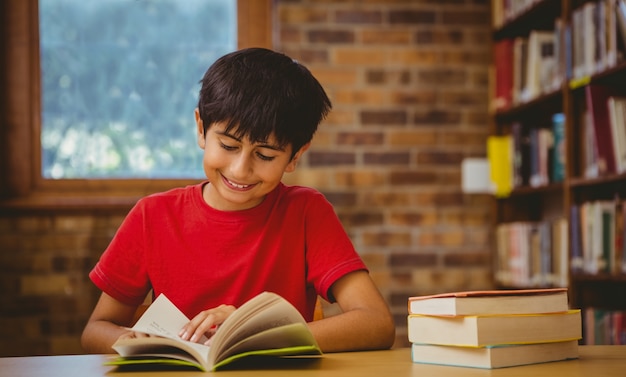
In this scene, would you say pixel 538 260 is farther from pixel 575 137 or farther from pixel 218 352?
pixel 218 352

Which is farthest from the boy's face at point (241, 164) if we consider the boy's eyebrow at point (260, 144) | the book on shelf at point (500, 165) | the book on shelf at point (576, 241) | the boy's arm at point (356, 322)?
the book on shelf at point (500, 165)

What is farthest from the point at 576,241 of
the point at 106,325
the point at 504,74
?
the point at 106,325

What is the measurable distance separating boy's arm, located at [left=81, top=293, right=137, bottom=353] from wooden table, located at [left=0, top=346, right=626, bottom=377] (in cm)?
20

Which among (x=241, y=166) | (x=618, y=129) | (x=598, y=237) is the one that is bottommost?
(x=598, y=237)

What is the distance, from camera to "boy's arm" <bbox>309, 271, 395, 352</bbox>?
1431mm

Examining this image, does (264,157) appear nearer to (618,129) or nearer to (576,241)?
(618,129)

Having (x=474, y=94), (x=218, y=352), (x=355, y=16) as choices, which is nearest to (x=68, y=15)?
(x=355, y=16)

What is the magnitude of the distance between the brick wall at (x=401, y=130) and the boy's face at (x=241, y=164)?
211 centimetres

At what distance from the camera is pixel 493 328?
1.13 metres

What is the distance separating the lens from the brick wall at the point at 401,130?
3756 millimetres

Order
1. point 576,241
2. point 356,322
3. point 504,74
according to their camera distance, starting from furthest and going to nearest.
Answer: point 504,74
point 576,241
point 356,322

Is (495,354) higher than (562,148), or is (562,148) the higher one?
(562,148)

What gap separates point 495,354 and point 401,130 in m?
2.72

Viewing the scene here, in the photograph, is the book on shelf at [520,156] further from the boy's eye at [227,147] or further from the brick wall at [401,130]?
the boy's eye at [227,147]
